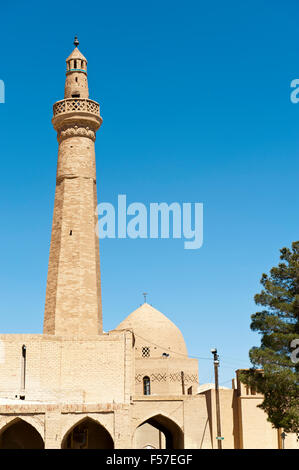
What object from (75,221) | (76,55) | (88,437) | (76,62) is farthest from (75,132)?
(88,437)

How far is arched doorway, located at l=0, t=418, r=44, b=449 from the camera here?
104 feet

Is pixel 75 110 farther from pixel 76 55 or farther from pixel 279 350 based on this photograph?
pixel 279 350

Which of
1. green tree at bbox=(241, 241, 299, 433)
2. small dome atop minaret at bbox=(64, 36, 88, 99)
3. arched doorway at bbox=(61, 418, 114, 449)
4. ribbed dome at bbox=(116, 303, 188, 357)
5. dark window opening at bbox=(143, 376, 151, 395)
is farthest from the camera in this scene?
ribbed dome at bbox=(116, 303, 188, 357)

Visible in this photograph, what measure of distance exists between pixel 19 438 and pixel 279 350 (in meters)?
14.5

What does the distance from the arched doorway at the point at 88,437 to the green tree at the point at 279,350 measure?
11.0 m

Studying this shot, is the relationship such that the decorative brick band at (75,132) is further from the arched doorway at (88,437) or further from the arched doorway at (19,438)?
the arched doorway at (19,438)

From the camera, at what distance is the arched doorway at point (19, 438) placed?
3180 centimetres

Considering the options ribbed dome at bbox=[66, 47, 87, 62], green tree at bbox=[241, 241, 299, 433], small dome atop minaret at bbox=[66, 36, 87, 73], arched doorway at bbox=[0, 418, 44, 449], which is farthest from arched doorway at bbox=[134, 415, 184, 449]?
ribbed dome at bbox=[66, 47, 87, 62]

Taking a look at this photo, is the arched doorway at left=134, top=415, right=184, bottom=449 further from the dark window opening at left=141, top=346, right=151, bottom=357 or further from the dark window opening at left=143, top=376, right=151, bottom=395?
the dark window opening at left=141, top=346, right=151, bottom=357

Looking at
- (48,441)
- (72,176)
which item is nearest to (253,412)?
(48,441)

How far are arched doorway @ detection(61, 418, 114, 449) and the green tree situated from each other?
36.2 ft

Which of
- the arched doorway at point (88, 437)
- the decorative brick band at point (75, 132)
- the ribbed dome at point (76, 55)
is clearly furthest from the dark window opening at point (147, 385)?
the ribbed dome at point (76, 55)
